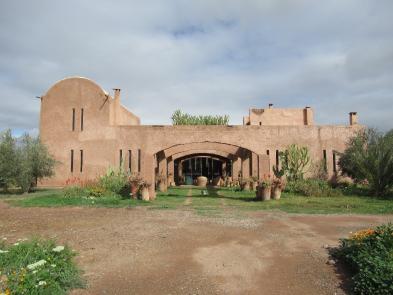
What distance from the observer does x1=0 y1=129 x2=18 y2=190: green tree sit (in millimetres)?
17719

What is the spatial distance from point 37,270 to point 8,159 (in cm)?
1497

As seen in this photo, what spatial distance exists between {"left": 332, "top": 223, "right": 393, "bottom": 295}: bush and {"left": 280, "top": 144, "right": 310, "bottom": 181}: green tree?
13.8 meters

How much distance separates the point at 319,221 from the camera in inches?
408

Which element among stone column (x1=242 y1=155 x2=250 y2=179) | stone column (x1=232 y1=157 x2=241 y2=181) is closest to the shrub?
stone column (x1=242 y1=155 x2=250 y2=179)

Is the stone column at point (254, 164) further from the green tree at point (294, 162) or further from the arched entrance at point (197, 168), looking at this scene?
the arched entrance at point (197, 168)

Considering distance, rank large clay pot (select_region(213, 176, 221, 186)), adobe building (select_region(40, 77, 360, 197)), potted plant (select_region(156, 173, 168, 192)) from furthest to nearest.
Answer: large clay pot (select_region(213, 176, 221, 186)) < adobe building (select_region(40, 77, 360, 197)) < potted plant (select_region(156, 173, 168, 192))

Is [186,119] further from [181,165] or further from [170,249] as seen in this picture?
[170,249]

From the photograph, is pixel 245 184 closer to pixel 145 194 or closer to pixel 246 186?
pixel 246 186

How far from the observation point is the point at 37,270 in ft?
16.2

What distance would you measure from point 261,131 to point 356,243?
16.2 metres

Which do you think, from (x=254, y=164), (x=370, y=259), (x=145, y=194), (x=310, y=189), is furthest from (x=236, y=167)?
(x=370, y=259)

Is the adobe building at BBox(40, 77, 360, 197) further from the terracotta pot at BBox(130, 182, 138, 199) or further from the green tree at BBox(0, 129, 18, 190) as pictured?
the terracotta pot at BBox(130, 182, 138, 199)

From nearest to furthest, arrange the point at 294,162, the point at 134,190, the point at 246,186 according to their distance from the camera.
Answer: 1. the point at 134,190
2. the point at 294,162
3. the point at 246,186

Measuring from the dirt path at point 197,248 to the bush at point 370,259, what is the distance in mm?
351
